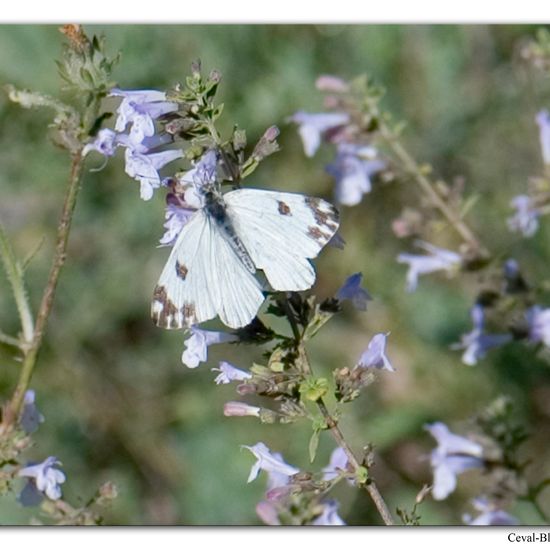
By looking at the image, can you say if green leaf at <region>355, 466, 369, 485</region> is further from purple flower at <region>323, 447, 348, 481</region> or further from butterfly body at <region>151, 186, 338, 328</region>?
butterfly body at <region>151, 186, 338, 328</region>

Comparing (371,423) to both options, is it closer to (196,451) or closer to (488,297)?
(196,451)

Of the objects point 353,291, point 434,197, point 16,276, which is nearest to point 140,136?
point 16,276

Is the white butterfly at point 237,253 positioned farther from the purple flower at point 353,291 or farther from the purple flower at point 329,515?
the purple flower at point 329,515

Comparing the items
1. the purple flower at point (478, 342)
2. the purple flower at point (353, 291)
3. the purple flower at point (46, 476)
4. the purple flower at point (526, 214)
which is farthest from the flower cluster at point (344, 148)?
the purple flower at point (46, 476)

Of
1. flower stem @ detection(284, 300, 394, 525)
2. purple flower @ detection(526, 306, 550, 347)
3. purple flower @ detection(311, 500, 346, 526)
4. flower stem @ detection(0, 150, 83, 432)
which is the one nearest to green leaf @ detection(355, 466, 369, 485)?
flower stem @ detection(284, 300, 394, 525)

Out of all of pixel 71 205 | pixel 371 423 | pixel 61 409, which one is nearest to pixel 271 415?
pixel 71 205

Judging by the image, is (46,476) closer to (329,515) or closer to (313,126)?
(329,515)
